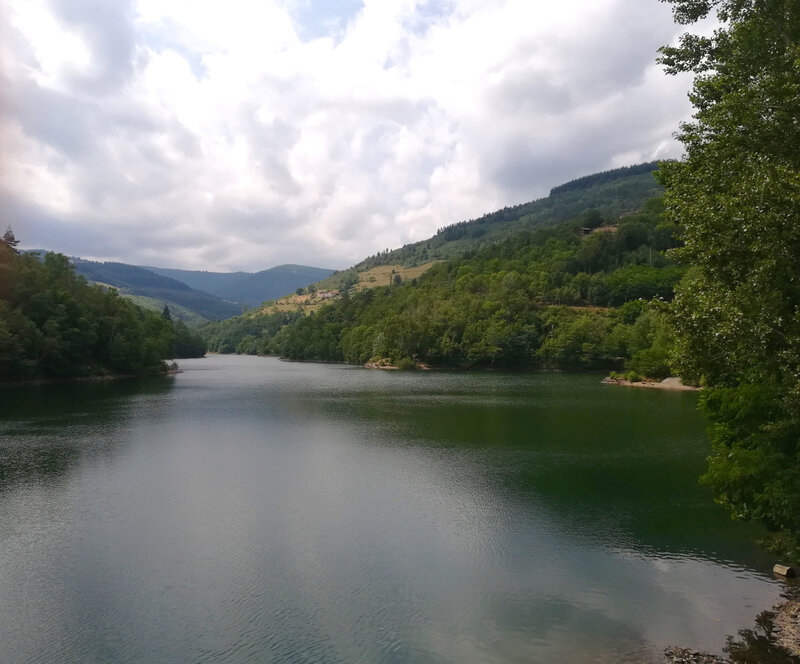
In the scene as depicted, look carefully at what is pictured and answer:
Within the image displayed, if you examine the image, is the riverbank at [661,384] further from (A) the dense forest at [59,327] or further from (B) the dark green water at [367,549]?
(A) the dense forest at [59,327]

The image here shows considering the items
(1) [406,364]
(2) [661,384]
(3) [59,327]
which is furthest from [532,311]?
(3) [59,327]

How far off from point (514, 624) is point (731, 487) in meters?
7.32

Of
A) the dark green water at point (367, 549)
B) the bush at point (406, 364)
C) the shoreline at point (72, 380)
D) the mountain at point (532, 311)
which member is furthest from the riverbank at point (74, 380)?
the mountain at point (532, 311)

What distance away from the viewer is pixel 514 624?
44.4 feet

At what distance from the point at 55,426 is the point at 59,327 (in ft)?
137

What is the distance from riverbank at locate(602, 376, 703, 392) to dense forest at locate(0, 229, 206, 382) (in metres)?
78.1

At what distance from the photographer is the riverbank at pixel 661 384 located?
242 feet

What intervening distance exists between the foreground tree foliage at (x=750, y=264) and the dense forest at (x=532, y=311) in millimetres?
67694

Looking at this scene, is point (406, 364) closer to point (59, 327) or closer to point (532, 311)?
point (532, 311)

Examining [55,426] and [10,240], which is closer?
[55,426]

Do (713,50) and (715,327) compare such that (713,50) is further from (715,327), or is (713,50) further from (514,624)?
(514,624)

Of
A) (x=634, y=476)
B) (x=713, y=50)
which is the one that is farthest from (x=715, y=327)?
(x=634, y=476)

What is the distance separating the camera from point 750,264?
1380 cm

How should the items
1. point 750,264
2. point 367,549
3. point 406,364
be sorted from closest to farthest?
point 750,264, point 367,549, point 406,364
